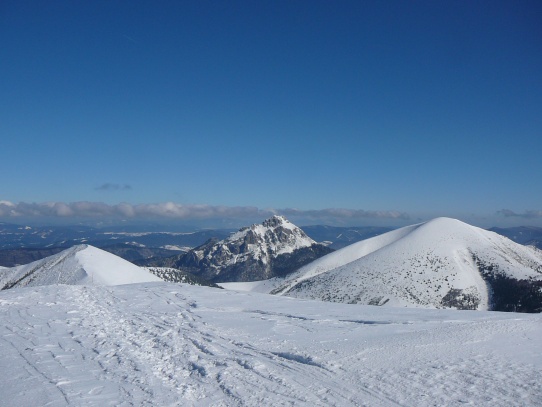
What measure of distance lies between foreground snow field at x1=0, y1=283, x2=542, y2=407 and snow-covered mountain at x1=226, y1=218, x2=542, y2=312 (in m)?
67.3

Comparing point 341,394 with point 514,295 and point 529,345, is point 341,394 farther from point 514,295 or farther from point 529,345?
point 514,295

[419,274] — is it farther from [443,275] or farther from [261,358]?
[261,358]

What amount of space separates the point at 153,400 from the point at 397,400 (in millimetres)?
5635

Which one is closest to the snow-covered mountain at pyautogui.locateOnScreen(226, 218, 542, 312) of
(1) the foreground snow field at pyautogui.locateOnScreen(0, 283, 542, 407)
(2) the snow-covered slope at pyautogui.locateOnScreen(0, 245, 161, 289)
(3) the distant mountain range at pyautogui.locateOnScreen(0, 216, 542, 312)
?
(3) the distant mountain range at pyautogui.locateOnScreen(0, 216, 542, 312)

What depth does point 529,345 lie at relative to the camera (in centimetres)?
1233

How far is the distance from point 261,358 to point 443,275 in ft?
292

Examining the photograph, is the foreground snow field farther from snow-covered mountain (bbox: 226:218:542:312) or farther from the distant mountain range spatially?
snow-covered mountain (bbox: 226:218:542:312)

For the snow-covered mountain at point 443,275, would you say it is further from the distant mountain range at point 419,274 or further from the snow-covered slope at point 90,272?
the snow-covered slope at point 90,272

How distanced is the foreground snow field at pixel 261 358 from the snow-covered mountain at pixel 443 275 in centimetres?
6735

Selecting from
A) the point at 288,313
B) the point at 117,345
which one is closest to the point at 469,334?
the point at 288,313

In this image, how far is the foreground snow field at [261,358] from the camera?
905 centimetres

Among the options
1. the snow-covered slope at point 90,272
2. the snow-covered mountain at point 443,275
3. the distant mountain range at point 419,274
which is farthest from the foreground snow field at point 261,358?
the snow-covered mountain at point 443,275

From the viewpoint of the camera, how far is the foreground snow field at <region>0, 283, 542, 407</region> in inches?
356

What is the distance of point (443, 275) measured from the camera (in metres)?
89.9
